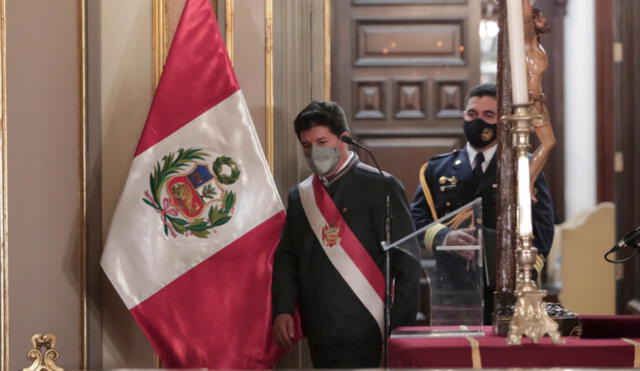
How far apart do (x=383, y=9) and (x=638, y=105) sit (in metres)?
1.32

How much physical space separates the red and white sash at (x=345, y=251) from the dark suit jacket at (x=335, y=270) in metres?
0.01

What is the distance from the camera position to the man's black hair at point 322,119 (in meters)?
2.79

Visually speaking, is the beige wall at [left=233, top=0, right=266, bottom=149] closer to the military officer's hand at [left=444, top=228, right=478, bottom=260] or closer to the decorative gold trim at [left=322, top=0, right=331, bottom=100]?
the decorative gold trim at [left=322, top=0, right=331, bottom=100]

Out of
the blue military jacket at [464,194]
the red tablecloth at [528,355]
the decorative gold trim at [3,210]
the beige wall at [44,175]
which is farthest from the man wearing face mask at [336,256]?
the red tablecloth at [528,355]

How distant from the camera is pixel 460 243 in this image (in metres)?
2.04

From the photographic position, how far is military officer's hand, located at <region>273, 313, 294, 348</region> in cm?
269

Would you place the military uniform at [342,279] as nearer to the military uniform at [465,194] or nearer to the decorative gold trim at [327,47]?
the military uniform at [465,194]

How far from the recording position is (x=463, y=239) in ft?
6.71

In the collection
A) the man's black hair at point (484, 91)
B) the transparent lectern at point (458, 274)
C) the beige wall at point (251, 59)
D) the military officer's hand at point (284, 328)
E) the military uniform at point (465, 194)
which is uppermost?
the beige wall at point (251, 59)

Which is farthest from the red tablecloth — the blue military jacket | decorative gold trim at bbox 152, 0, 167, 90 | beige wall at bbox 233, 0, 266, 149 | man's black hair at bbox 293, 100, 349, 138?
decorative gold trim at bbox 152, 0, 167, 90

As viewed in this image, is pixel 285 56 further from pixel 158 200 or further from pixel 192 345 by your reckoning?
pixel 192 345

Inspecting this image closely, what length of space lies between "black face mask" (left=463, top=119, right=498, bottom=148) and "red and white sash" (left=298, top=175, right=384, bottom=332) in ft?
1.50

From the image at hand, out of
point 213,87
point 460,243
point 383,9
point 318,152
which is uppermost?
point 383,9

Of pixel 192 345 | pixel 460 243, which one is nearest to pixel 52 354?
pixel 460 243
